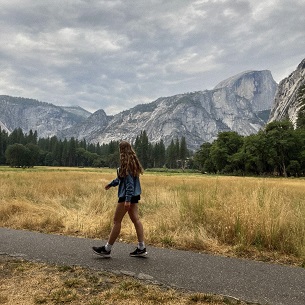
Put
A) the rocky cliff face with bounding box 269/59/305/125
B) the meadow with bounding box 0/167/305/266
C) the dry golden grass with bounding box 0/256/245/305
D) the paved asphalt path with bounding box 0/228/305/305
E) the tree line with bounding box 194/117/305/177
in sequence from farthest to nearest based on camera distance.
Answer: the rocky cliff face with bounding box 269/59/305/125 < the tree line with bounding box 194/117/305/177 < the meadow with bounding box 0/167/305/266 < the paved asphalt path with bounding box 0/228/305/305 < the dry golden grass with bounding box 0/256/245/305

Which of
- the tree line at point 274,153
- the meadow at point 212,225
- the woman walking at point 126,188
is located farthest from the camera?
the tree line at point 274,153

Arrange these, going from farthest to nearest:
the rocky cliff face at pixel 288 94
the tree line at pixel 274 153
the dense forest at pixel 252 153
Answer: the rocky cliff face at pixel 288 94 → the dense forest at pixel 252 153 → the tree line at pixel 274 153

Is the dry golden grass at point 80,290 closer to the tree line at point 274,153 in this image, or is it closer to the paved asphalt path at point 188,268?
the paved asphalt path at point 188,268

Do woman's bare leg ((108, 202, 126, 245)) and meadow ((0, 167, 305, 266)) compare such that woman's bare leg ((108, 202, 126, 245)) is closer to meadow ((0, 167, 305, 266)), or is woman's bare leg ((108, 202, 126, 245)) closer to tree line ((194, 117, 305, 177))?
meadow ((0, 167, 305, 266))

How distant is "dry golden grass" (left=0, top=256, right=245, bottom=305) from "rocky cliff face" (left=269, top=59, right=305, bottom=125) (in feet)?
513

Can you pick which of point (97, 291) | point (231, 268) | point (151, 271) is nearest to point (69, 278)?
point (97, 291)

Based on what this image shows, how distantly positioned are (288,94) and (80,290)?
615 ft

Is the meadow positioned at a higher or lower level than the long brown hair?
lower

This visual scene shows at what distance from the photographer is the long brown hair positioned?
5.82 meters

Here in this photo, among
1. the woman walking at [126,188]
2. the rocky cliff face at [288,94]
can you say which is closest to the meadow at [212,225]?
the woman walking at [126,188]

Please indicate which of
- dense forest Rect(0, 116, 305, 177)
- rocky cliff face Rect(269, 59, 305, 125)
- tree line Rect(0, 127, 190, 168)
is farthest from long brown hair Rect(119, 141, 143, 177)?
rocky cliff face Rect(269, 59, 305, 125)

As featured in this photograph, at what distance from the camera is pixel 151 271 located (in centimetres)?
506

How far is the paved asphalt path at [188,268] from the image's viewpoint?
14.0ft

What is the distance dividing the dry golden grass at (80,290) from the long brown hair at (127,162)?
5.91ft
